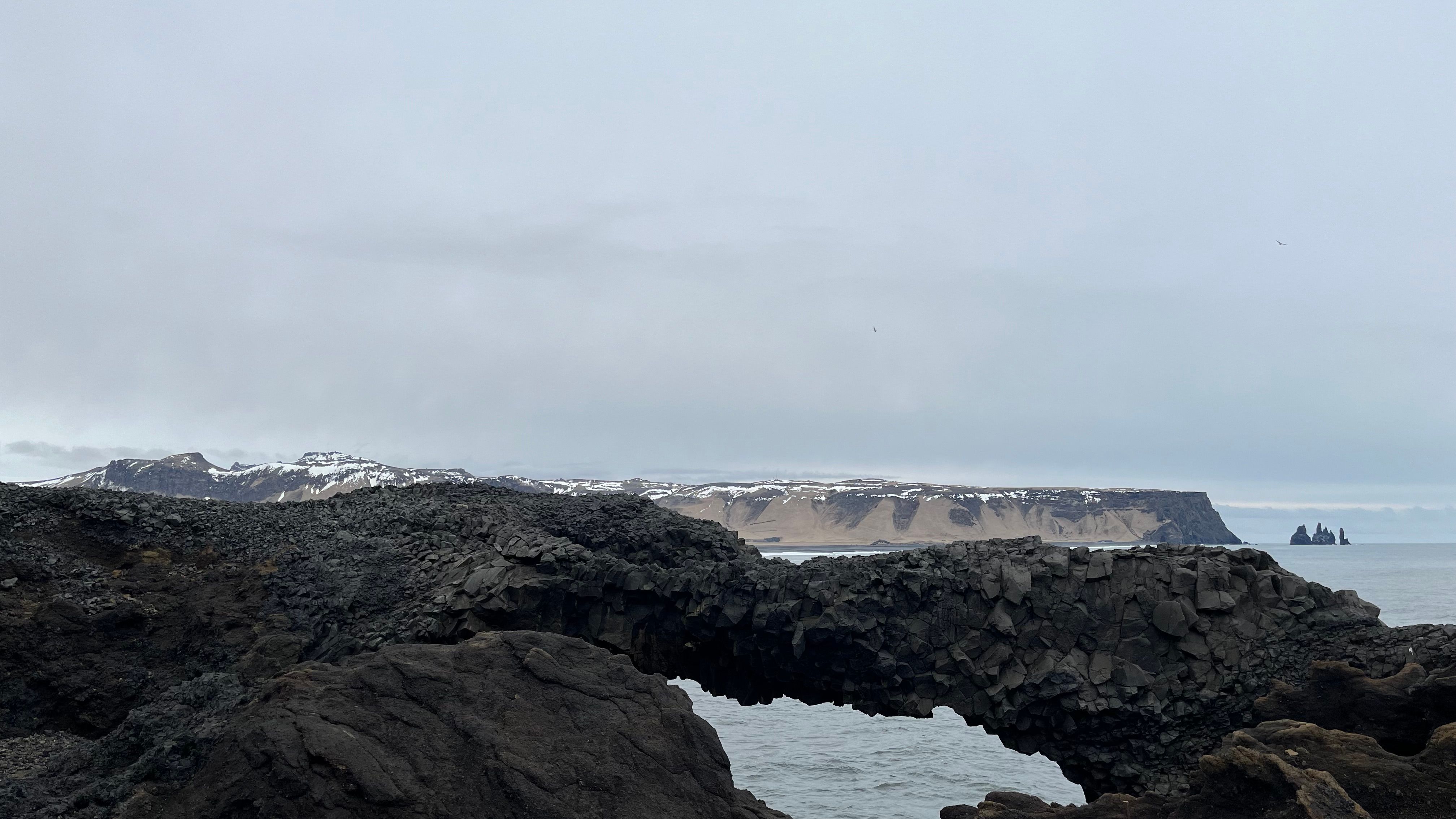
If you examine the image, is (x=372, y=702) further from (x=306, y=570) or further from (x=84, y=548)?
(x=84, y=548)

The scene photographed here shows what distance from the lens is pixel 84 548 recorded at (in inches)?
966

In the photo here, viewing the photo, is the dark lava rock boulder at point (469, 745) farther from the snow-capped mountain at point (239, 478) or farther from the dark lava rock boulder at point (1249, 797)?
the snow-capped mountain at point (239, 478)

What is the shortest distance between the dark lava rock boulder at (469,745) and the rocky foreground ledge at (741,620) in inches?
221

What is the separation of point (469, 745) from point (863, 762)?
22707 millimetres

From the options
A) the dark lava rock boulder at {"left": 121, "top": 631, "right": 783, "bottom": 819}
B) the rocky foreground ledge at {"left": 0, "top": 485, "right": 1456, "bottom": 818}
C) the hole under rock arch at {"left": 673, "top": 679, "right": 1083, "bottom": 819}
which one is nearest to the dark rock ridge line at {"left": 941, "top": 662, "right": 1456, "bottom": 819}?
the rocky foreground ledge at {"left": 0, "top": 485, "right": 1456, "bottom": 818}

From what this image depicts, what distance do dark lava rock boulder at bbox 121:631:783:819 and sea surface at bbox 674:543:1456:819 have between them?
12.3 metres

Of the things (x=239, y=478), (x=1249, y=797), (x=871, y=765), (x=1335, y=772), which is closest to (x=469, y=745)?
(x=1249, y=797)

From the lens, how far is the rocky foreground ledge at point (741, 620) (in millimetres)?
21109

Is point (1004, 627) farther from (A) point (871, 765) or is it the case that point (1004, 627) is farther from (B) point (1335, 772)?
(A) point (871, 765)

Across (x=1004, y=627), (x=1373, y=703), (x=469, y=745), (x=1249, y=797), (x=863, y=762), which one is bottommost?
(x=863, y=762)

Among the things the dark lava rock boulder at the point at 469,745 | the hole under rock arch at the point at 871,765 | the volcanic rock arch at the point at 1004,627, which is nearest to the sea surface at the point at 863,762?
the hole under rock arch at the point at 871,765

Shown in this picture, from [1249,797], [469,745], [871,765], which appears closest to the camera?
[1249,797]

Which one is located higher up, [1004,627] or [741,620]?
[1004,627]

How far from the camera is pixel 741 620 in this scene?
24016 mm
